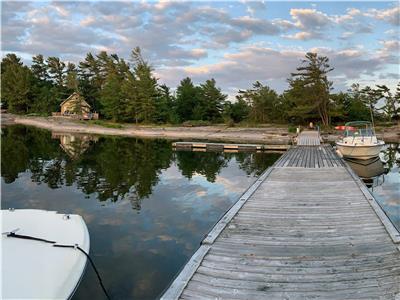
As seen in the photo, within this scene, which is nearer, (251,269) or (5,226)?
(251,269)

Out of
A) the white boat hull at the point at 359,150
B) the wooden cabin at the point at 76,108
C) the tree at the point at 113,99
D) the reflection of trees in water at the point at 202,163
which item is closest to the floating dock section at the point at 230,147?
the reflection of trees in water at the point at 202,163

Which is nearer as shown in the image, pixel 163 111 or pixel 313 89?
pixel 313 89

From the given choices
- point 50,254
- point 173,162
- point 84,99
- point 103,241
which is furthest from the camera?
point 84,99

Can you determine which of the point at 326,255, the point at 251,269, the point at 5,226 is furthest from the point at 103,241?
the point at 326,255

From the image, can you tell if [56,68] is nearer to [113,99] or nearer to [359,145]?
[113,99]

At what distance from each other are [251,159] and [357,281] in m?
18.4

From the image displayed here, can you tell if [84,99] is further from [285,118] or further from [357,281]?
[357,281]

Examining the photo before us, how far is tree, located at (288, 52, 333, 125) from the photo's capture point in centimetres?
3575

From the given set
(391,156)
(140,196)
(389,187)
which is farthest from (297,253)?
(391,156)

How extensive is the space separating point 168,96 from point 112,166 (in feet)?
121

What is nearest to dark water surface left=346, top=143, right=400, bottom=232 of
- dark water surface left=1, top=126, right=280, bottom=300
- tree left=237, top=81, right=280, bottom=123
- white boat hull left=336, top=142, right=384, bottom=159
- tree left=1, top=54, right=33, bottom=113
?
white boat hull left=336, top=142, right=384, bottom=159

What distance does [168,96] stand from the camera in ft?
180

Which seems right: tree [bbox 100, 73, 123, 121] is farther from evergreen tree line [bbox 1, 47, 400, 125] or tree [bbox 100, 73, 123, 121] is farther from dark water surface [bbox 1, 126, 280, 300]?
dark water surface [bbox 1, 126, 280, 300]

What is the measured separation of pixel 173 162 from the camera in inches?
839
